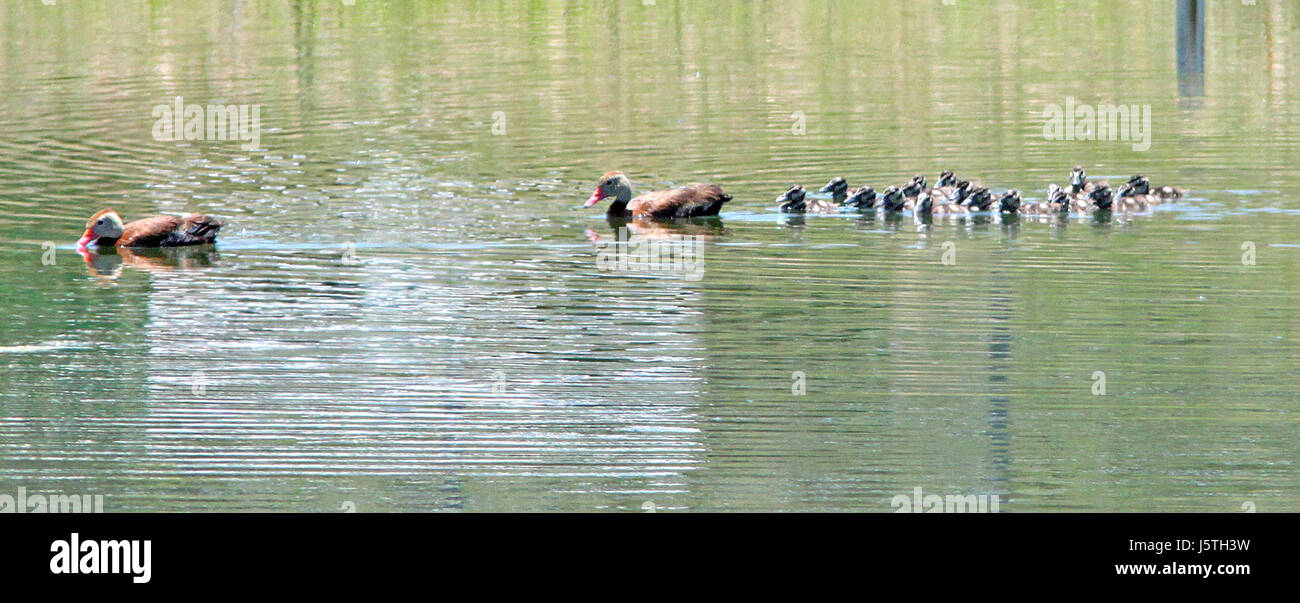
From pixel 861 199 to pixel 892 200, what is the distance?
0.30 meters

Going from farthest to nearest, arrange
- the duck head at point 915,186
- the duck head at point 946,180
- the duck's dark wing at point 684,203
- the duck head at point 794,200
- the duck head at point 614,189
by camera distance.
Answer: the duck head at point 946,180, the duck head at point 614,189, the duck head at point 915,186, the duck's dark wing at point 684,203, the duck head at point 794,200

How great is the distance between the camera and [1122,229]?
54.7 feet

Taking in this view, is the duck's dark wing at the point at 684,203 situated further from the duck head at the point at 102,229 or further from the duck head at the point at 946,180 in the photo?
the duck head at the point at 102,229

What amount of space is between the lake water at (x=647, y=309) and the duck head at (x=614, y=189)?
0.26 m

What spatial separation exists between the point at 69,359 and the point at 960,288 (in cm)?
638

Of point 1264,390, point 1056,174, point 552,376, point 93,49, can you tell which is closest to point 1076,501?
point 1264,390

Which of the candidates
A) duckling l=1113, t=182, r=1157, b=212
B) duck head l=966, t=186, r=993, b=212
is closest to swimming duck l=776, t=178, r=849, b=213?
duck head l=966, t=186, r=993, b=212

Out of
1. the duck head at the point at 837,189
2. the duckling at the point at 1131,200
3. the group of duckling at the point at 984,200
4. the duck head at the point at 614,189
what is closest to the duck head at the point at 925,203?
the group of duckling at the point at 984,200

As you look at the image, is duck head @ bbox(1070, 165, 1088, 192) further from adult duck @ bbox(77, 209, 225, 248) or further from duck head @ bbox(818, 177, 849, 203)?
adult duck @ bbox(77, 209, 225, 248)

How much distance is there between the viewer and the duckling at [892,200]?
696 inches

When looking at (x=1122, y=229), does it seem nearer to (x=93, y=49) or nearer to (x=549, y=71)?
(x=549, y=71)

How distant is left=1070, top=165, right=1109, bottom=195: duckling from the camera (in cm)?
1773

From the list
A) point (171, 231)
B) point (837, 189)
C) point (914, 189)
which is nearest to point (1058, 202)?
point (914, 189)

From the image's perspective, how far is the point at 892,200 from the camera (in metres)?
17.7
